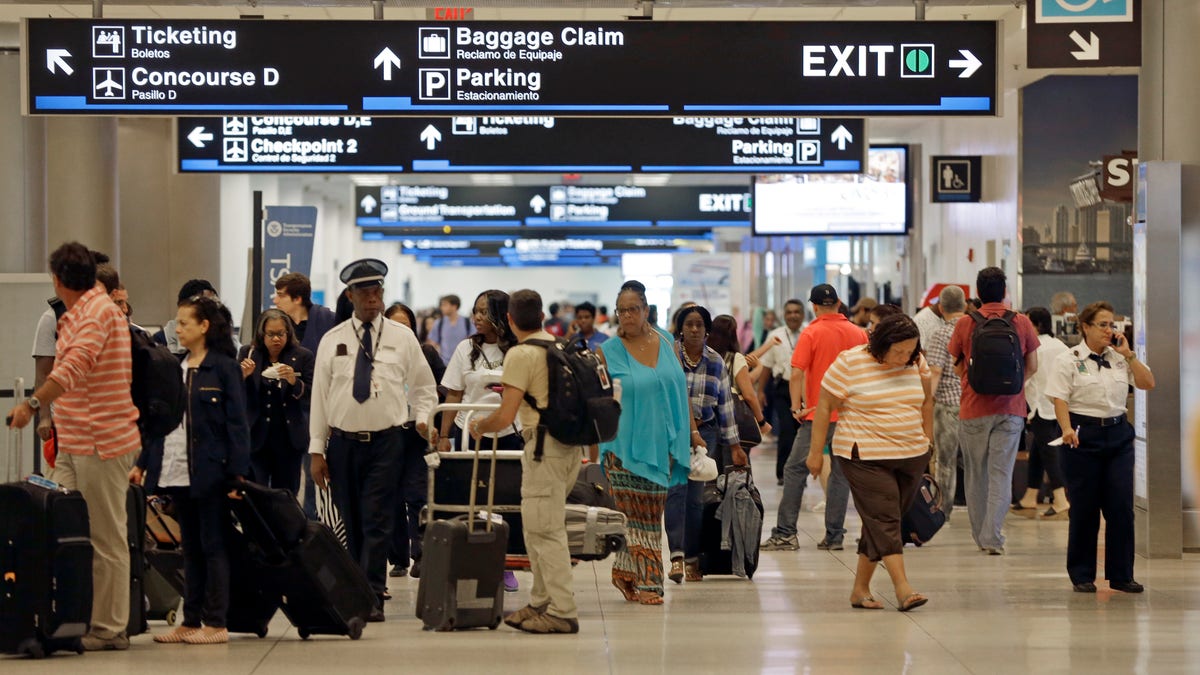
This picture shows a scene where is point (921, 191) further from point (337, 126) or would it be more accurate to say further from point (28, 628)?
point (28, 628)

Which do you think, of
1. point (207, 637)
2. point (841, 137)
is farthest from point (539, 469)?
point (841, 137)

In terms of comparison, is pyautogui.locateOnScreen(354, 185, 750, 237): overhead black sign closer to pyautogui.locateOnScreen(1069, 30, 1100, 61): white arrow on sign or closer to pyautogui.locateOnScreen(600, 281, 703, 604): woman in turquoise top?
pyautogui.locateOnScreen(1069, 30, 1100, 61): white arrow on sign

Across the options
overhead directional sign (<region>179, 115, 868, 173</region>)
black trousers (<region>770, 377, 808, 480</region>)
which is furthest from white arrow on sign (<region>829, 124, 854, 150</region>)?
black trousers (<region>770, 377, 808, 480</region>)

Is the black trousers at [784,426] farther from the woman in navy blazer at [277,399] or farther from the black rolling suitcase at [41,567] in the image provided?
the black rolling suitcase at [41,567]

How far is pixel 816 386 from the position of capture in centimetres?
1065

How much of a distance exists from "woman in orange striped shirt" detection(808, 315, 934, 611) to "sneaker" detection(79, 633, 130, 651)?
3389 millimetres

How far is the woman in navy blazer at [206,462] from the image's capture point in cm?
683

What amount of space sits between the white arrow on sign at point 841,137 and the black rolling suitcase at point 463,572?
5524mm

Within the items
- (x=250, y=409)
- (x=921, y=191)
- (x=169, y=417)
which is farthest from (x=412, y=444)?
(x=921, y=191)

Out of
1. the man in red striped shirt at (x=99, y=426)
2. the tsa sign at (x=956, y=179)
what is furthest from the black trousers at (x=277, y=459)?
the tsa sign at (x=956, y=179)

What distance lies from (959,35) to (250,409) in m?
4.43

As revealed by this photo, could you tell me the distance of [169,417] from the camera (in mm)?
6691

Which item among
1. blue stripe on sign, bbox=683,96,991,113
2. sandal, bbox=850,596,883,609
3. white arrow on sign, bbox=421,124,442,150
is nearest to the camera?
sandal, bbox=850,596,883,609

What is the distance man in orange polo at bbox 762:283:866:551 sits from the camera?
10.5m
